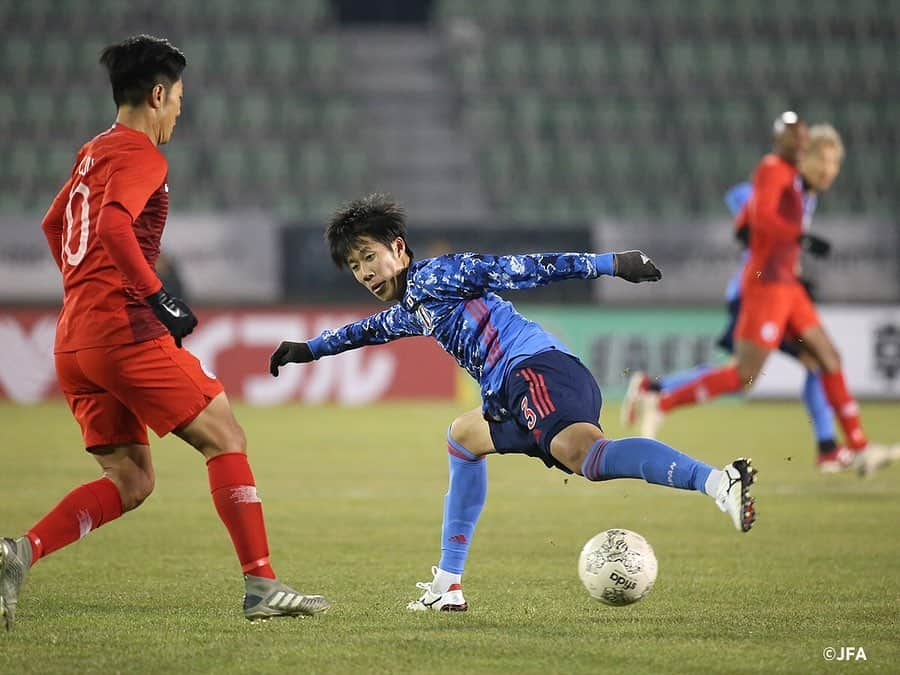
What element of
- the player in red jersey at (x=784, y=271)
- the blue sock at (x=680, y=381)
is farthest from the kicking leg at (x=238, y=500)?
the blue sock at (x=680, y=381)

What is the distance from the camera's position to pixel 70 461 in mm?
10781

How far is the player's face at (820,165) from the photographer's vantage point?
10038 millimetres

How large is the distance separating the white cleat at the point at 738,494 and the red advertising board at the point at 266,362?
39.7 feet

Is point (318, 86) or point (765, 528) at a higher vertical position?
point (318, 86)

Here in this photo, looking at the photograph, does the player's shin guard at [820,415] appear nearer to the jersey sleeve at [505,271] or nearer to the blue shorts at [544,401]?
the blue shorts at [544,401]

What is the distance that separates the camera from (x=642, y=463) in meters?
4.77

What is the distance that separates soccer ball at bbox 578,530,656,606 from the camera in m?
4.97

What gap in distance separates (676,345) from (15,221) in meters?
8.01

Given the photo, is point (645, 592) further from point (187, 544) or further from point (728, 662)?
point (187, 544)

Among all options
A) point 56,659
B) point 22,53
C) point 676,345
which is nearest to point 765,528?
point 56,659

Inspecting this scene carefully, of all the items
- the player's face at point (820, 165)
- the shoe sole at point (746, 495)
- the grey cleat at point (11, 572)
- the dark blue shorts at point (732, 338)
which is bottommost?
the grey cleat at point (11, 572)

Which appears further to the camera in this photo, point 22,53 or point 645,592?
point 22,53

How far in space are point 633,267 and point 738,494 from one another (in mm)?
846

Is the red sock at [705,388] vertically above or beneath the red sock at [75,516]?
above
